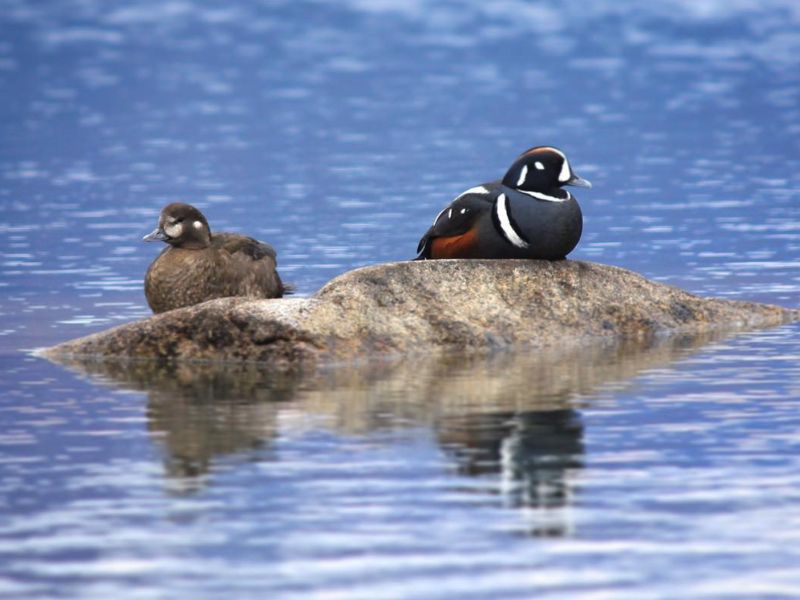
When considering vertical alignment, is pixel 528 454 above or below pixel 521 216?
below

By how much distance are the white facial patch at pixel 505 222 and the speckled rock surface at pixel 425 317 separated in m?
0.19

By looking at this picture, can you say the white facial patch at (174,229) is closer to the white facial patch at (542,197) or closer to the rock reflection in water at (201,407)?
the rock reflection in water at (201,407)

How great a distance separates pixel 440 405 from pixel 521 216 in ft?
10.9

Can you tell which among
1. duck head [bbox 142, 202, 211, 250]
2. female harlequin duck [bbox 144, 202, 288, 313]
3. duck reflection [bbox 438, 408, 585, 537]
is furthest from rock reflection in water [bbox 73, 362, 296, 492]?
duck head [bbox 142, 202, 211, 250]

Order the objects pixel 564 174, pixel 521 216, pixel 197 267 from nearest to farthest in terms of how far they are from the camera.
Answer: pixel 521 216 < pixel 564 174 < pixel 197 267

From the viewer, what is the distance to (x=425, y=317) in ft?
50.9

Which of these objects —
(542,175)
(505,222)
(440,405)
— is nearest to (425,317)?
(505,222)

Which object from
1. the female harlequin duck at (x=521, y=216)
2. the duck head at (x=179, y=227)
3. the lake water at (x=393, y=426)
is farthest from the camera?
the duck head at (x=179, y=227)

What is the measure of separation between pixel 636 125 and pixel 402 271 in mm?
22193

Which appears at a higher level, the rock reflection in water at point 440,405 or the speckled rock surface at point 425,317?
the speckled rock surface at point 425,317

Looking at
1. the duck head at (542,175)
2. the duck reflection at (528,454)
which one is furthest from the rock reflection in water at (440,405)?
the duck head at (542,175)

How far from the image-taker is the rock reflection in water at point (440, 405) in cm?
1089

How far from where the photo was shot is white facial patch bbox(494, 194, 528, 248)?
15.9 metres

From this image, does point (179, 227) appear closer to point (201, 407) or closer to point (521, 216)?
point (521, 216)
